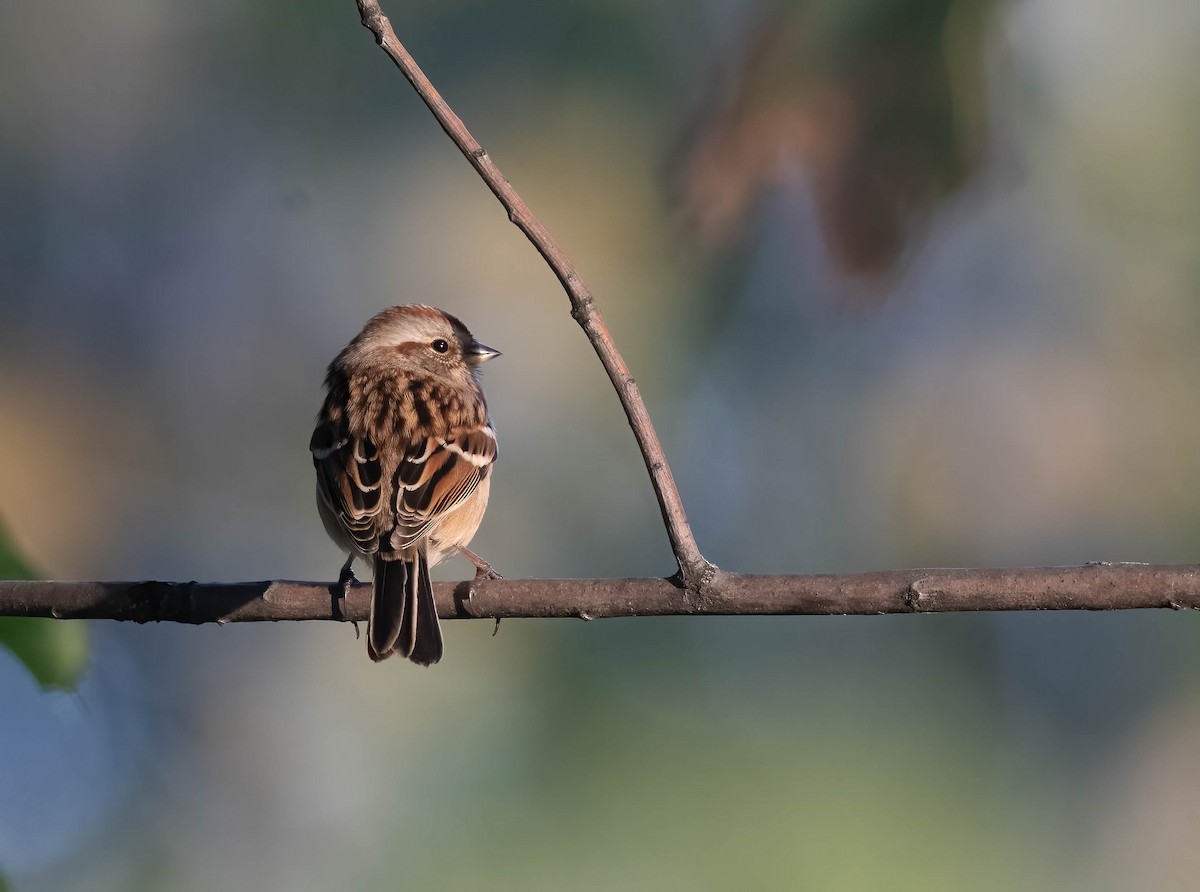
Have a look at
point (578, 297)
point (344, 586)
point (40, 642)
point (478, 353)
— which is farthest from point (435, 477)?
point (578, 297)

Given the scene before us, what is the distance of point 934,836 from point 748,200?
1704 millimetres

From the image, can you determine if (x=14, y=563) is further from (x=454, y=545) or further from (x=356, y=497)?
(x=454, y=545)

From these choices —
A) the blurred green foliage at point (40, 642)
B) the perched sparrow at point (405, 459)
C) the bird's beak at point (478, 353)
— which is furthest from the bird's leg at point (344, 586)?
the bird's beak at point (478, 353)

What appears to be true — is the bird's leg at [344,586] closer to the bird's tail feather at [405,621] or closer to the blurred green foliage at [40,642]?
the bird's tail feather at [405,621]

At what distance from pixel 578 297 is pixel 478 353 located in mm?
1246

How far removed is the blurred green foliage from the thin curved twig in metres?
0.86

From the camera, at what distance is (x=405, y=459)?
1974mm

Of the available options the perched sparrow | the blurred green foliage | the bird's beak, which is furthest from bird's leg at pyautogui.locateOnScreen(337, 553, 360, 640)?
the bird's beak

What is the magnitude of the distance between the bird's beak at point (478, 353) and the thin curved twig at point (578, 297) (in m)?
1.19

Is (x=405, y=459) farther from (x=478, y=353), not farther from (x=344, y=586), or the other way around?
(x=478, y=353)

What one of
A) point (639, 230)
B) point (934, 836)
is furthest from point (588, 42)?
point (934, 836)

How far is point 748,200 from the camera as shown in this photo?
125 inches

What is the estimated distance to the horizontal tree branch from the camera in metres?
1.24

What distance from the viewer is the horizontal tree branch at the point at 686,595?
124cm
